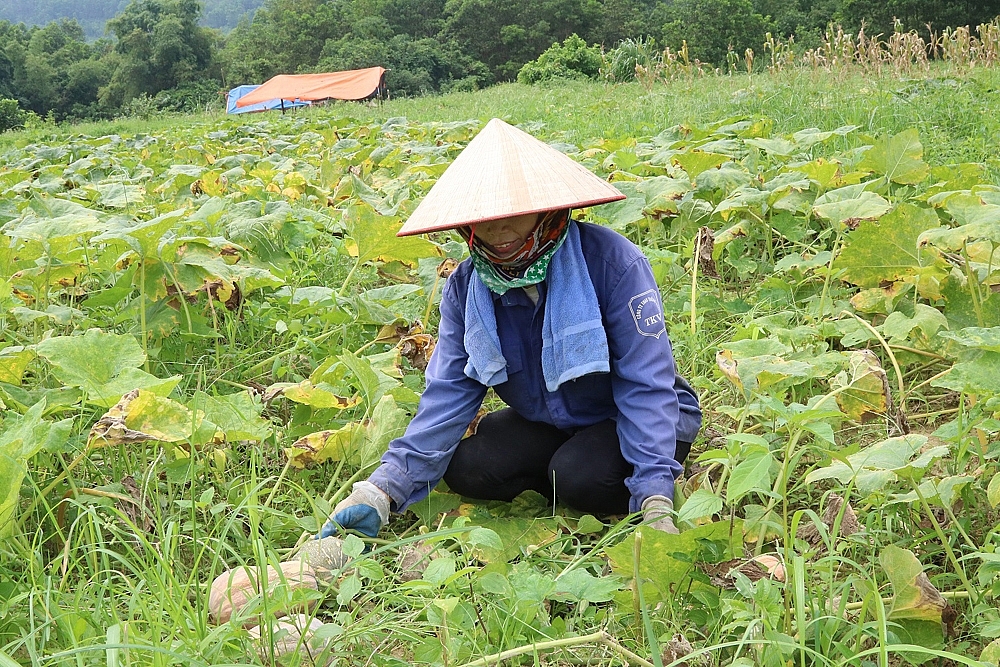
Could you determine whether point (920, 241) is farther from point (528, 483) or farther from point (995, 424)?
point (528, 483)

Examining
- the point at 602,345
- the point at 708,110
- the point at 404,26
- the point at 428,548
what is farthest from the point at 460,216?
the point at 404,26

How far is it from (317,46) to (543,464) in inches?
1708

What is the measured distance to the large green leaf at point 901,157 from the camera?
3029 millimetres

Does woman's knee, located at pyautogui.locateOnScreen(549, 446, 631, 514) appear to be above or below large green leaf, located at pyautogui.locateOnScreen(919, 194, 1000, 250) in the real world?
below

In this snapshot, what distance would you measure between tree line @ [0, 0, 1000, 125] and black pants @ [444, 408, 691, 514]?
33350 millimetres

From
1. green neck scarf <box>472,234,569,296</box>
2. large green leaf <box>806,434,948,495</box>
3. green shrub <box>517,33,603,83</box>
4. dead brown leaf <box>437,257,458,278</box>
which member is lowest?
green shrub <box>517,33,603,83</box>

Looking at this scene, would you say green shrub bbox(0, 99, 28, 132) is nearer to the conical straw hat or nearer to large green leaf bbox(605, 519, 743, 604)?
the conical straw hat

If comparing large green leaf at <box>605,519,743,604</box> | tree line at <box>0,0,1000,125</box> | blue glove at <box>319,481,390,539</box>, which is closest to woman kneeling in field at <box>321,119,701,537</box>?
blue glove at <box>319,481,390,539</box>

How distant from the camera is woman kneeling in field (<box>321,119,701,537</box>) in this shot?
1.77 metres

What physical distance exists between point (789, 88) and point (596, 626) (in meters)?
5.70

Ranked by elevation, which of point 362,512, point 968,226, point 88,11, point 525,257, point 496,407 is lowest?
point 496,407

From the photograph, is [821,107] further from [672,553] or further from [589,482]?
[672,553]

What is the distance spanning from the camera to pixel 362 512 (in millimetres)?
1830

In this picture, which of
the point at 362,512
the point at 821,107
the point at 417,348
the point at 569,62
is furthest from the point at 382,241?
the point at 569,62
